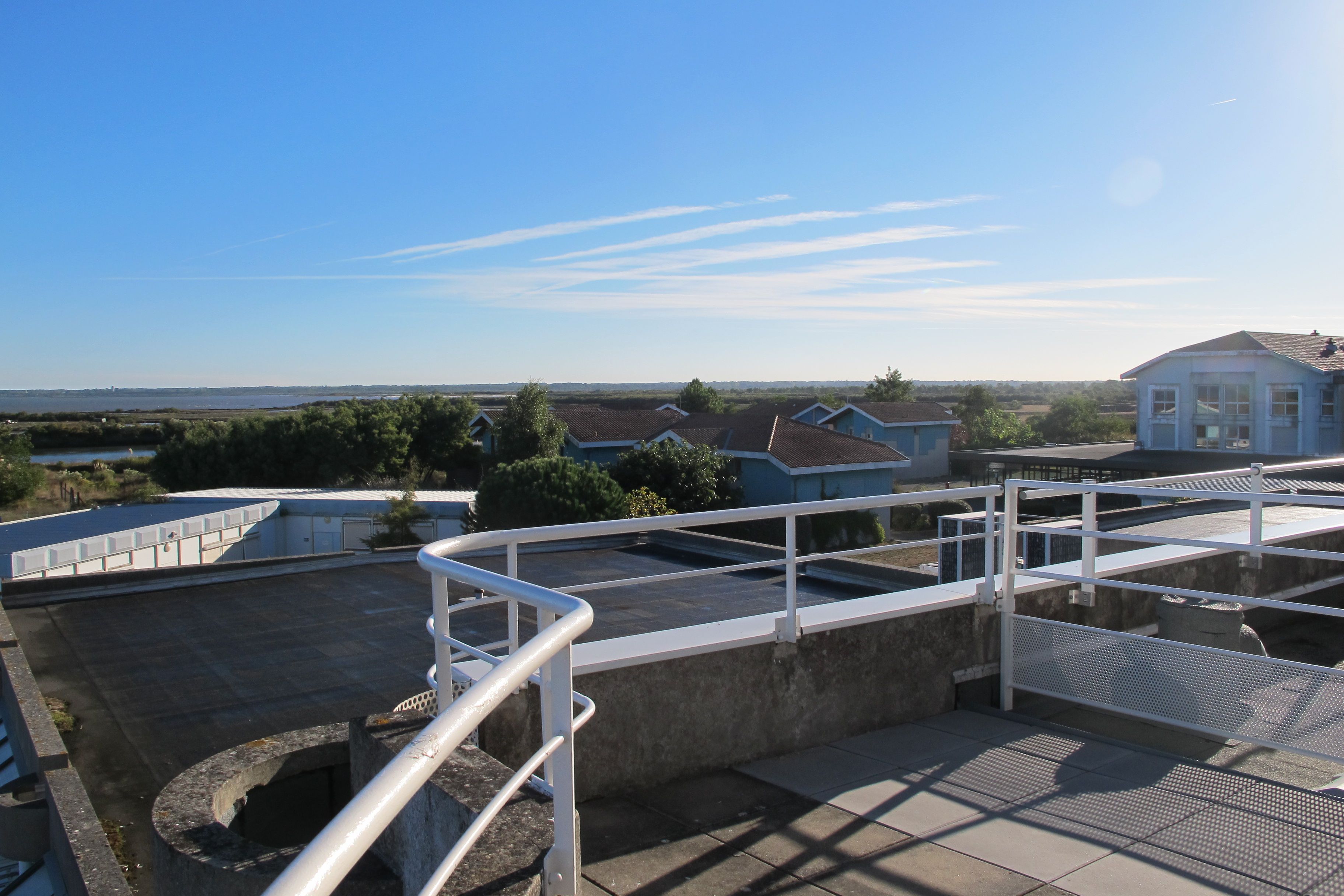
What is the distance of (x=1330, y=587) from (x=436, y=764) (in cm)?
879

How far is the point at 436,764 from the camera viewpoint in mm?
1340

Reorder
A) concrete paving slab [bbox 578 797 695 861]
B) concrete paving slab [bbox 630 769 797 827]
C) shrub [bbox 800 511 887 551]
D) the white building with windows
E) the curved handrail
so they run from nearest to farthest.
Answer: the curved handrail, concrete paving slab [bbox 578 797 695 861], concrete paving slab [bbox 630 769 797 827], shrub [bbox 800 511 887 551], the white building with windows

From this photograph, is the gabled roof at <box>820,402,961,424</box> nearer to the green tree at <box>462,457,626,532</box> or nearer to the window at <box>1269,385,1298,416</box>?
the window at <box>1269,385,1298,416</box>

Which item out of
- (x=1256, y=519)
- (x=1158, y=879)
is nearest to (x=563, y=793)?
(x=1158, y=879)

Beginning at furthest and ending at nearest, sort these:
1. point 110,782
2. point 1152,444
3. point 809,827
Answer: point 1152,444, point 110,782, point 809,827

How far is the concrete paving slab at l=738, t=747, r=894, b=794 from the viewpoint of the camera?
429 centimetres

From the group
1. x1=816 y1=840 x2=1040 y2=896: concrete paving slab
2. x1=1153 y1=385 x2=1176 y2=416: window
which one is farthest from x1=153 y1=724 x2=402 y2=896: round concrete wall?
x1=1153 y1=385 x2=1176 y2=416: window

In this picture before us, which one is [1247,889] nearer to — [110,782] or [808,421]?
[110,782]

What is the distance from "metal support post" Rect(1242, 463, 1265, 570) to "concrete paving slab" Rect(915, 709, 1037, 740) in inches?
63.2

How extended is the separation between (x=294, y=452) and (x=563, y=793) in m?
48.3

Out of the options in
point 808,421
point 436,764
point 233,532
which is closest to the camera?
point 436,764

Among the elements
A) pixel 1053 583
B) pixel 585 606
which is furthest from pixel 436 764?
Result: pixel 1053 583

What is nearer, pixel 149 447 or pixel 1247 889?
pixel 1247 889

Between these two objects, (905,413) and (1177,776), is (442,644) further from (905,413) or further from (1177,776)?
(905,413)
